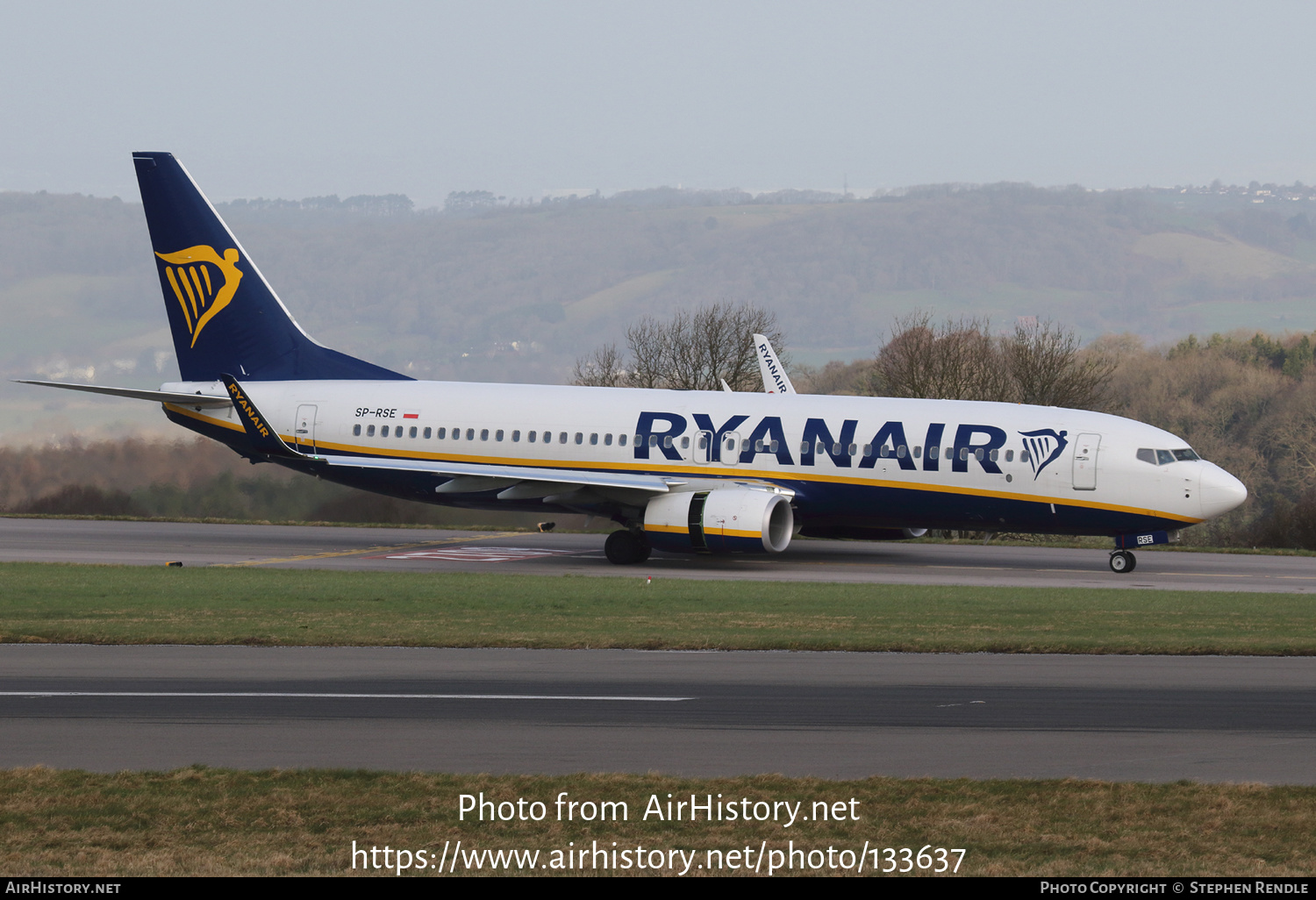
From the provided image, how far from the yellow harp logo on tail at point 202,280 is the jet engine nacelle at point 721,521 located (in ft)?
45.6

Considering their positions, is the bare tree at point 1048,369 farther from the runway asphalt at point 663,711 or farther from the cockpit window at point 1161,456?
the runway asphalt at point 663,711

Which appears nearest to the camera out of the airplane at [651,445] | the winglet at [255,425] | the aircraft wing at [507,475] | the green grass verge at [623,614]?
the green grass verge at [623,614]

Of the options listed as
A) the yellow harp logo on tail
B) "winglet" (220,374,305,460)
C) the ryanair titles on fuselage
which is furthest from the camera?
the yellow harp logo on tail

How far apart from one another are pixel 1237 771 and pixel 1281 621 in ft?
36.9

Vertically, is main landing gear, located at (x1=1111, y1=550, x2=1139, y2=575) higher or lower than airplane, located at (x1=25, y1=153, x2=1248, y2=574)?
lower

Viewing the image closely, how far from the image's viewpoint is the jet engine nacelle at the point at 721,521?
101 feet

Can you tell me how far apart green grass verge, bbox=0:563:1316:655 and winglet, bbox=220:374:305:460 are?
20.3ft

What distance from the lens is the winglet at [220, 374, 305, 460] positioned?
33656mm

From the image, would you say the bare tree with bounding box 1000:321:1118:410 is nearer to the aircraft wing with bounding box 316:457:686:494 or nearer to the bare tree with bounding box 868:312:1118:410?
the bare tree with bounding box 868:312:1118:410

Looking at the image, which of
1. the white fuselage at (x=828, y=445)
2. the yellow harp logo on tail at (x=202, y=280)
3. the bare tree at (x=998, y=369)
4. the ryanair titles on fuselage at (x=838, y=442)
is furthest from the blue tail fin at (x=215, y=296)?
the bare tree at (x=998, y=369)

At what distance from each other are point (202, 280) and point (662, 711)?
27.8 m

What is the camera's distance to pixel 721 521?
3109cm

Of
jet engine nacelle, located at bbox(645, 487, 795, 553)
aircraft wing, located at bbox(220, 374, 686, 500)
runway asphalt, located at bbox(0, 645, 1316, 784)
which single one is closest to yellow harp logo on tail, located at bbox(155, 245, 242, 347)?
aircraft wing, located at bbox(220, 374, 686, 500)
